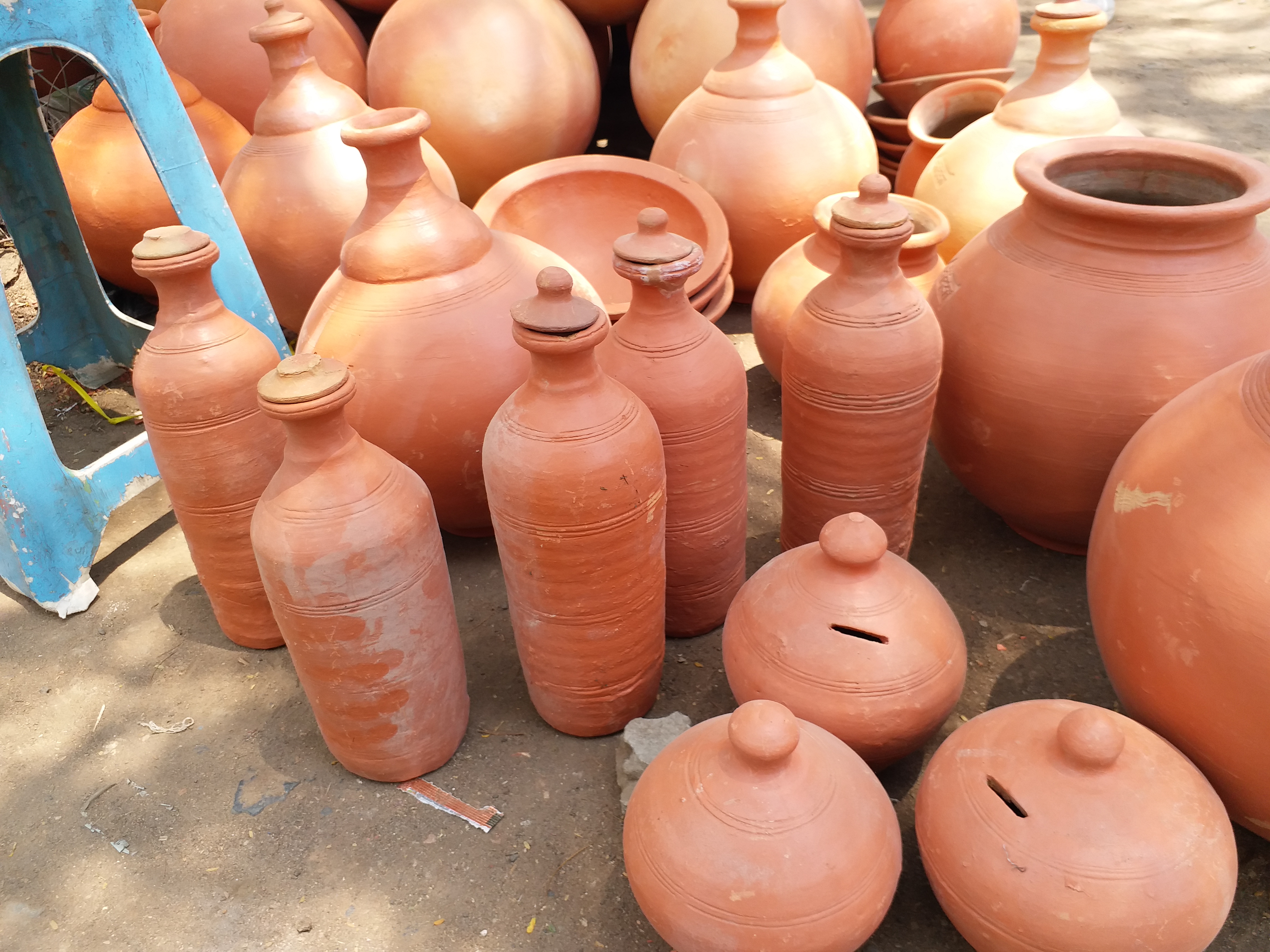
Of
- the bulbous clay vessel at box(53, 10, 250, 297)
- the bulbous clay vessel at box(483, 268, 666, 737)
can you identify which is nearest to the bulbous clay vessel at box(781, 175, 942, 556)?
the bulbous clay vessel at box(483, 268, 666, 737)

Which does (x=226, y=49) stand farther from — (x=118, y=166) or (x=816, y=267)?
(x=816, y=267)

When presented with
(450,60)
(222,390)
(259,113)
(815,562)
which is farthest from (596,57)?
(815,562)

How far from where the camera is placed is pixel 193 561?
2781mm

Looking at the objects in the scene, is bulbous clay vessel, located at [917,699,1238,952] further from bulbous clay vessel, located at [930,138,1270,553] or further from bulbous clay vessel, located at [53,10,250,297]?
bulbous clay vessel, located at [53,10,250,297]

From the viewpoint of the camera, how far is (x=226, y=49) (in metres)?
4.52

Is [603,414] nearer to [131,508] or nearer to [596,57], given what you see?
[131,508]

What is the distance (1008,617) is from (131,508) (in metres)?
2.85

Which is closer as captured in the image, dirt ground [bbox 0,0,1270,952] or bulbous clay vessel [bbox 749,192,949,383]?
dirt ground [bbox 0,0,1270,952]

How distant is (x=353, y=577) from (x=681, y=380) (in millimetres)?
868

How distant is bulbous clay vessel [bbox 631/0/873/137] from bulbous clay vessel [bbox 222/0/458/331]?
1.60m

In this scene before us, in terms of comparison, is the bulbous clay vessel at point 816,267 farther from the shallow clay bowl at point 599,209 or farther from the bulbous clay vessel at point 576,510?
the bulbous clay vessel at point 576,510

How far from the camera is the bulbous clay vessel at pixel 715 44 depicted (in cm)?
445

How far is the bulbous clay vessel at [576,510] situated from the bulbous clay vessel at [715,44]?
2.86 meters

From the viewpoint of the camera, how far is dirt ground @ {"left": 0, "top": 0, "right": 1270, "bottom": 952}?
2057 millimetres
